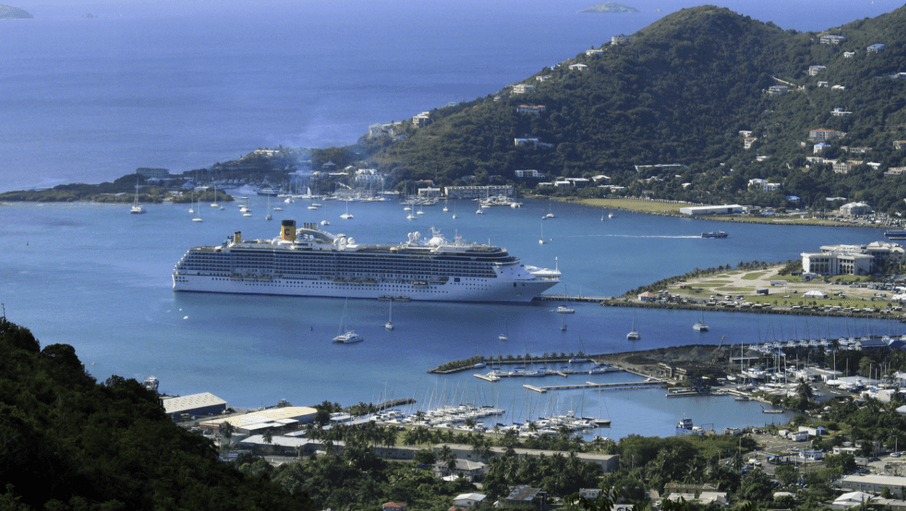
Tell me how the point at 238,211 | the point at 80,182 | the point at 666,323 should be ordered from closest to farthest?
the point at 666,323
the point at 238,211
the point at 80,182

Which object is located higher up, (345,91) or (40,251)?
(345,91)

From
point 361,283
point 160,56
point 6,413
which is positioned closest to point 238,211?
point 361,283

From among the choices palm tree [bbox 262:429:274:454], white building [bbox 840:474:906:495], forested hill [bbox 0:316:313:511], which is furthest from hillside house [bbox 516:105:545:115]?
forested hill [bbox 0:316:313:511]

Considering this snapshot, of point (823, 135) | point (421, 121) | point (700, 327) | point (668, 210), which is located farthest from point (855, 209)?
point (421, 121)

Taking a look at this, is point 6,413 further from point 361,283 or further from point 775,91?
point 775,91

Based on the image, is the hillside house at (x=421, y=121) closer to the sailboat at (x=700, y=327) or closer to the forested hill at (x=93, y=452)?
the sailboat at (x=700, y=327)

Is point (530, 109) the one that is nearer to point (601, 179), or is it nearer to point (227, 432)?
point (601, 179)
